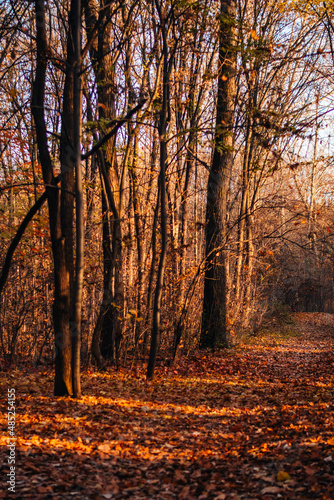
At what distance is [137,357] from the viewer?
9.61 m

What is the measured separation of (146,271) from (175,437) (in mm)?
5526

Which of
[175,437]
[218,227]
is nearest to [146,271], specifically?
[218,227]

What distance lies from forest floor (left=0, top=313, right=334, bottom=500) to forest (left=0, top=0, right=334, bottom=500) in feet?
0.11

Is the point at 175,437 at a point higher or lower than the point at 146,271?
A: lower

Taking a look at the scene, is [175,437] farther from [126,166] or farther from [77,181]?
[126,166]

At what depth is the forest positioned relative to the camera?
4676 mm

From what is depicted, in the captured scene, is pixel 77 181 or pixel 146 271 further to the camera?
pixel 146 271

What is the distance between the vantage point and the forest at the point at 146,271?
4676 mm

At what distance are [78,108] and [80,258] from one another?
6.99 feet

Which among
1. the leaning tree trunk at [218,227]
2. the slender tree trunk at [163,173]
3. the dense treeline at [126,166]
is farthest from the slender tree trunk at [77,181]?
the leaning tree trunk at [218,227]

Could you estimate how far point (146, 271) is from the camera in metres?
10.4

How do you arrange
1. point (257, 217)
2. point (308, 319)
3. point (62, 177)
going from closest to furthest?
1. point (62, 177)
2. point (257, 217)
3. point (308, 319)

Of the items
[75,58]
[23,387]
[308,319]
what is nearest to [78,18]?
[75,58]

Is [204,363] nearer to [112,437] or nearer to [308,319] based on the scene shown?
[112,437]
